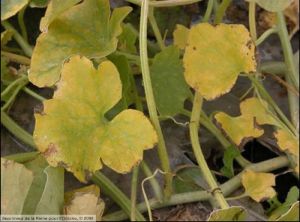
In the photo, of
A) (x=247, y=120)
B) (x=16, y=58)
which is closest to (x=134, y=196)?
(x=247, y=120)

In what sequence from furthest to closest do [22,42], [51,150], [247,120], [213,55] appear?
[22,42] < [247,120] < [213,55] < [51,150]

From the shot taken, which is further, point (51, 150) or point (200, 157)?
point (200, 157)

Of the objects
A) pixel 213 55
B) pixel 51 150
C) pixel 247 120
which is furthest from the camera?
pixel 247 120

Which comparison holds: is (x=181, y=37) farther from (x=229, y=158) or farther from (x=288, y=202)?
(x=288, y=202)

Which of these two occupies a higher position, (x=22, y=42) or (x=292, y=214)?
(x=22, y=42)

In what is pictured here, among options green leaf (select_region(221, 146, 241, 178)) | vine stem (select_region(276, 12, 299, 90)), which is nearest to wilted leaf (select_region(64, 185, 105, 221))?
green leaf (select_region(221, 146, 241, 178))

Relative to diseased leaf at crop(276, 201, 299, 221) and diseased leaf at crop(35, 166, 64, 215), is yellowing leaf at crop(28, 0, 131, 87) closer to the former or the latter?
diseased leaf at crop(35, 166, 64, 215)

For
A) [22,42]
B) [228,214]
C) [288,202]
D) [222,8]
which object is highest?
[222,8]
